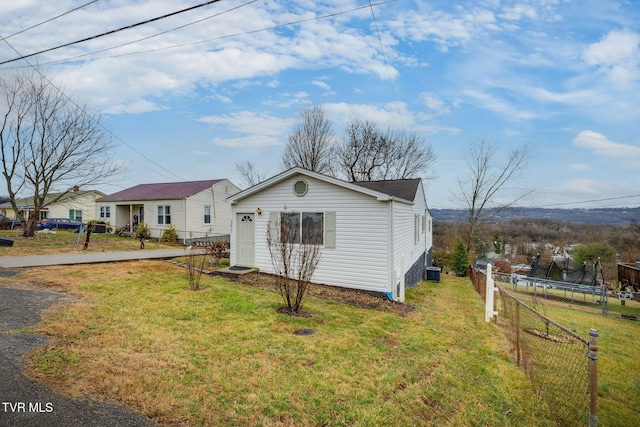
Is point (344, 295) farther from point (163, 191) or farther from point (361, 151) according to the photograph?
point (361, 151)

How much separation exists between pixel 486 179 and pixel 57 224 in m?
37.0

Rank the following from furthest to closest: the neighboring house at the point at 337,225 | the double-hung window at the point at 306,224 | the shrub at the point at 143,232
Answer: the shrub at the point at 143,232, the double-hung window at the point at 306,224, the neighboring house at the point at 337,225

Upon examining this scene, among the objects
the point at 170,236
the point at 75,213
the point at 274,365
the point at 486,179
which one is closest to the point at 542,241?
the point at 486,179

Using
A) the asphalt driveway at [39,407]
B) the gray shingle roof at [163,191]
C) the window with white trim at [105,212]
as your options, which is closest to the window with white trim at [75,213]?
the gray shingle roof at [163,191]

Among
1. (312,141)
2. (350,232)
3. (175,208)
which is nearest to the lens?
(350,232)

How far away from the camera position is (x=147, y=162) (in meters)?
27.2

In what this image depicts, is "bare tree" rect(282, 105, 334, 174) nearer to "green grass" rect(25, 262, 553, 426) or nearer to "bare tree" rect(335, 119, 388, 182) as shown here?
"bare tree" rect(335, 119, 388, 182)

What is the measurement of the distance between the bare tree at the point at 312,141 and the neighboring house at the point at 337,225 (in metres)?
15.5

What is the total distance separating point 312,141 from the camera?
90.5ft

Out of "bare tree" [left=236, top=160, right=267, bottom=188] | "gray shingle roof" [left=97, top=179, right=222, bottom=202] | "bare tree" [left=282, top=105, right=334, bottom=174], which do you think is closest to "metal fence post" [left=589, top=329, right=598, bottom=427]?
"gray shingle roof" [left=97, top=179, right=222, bottom=202]

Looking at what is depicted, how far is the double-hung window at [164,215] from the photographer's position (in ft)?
76.5

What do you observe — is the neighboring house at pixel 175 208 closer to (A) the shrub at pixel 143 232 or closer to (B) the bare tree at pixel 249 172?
(A) the shrub at pixel 143 232

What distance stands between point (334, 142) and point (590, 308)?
20.2 meters

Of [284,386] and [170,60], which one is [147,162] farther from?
[284,386]
